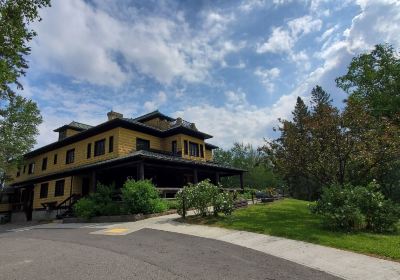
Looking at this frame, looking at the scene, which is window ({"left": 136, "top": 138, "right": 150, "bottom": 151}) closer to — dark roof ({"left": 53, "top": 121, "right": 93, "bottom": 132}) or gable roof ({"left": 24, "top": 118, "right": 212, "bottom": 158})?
gable roof ({"left": 24, "top": 118, "right": 212, "bottom": 158})

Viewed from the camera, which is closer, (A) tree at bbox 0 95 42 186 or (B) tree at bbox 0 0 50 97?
(B) tree at bbox 0 0 50 97

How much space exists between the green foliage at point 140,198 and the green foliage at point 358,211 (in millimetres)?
9843

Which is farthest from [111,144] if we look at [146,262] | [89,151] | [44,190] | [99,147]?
→ [146,262]

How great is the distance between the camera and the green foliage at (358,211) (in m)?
12.3

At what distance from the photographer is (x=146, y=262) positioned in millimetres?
7848

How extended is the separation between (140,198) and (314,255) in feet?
38.5

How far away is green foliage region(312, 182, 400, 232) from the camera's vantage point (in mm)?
12305

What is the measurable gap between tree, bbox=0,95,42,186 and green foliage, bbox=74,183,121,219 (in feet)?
67.3

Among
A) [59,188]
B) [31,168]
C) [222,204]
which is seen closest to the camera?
[222,204]

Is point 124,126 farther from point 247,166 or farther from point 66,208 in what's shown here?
point 247,166

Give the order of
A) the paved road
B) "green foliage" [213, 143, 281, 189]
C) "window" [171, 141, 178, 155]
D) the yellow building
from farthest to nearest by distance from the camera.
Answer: "green foliage" [213, 143, 281, 189], "window" [171, 141, 178, 155], the yellow building, the paved road

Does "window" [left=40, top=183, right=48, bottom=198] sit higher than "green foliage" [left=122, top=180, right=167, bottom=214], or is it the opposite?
"window" [left=40, top=183, right=48, bottom=198]

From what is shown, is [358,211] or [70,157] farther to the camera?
[70,157]

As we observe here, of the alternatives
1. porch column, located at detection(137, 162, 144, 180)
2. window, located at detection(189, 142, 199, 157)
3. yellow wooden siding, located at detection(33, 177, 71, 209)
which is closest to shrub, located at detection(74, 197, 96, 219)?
porch column, located at detection(137, 162, 144, 180)
